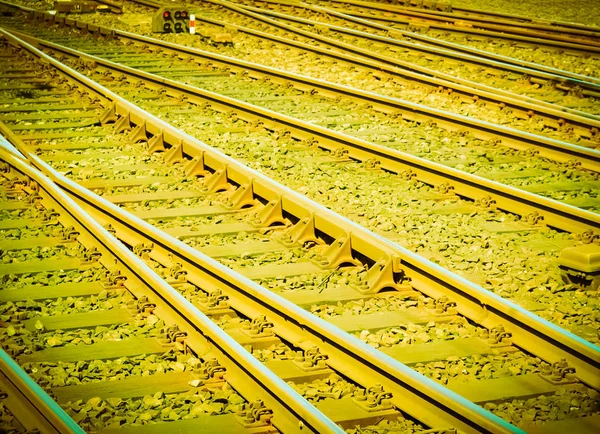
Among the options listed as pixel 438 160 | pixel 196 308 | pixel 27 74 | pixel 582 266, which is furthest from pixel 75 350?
pixel 27 74

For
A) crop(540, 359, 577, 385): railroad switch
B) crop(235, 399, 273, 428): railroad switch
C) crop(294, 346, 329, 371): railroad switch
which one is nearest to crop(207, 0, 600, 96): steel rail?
crop(540, 359, 577, 385): railroad switch

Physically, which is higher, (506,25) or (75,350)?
(506,25)

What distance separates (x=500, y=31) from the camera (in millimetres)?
18312

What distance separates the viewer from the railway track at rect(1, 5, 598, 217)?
9336 millimetres

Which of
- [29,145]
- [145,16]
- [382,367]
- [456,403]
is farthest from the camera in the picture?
[145,16]

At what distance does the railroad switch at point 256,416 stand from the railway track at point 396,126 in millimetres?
4018

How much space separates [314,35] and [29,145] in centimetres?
797

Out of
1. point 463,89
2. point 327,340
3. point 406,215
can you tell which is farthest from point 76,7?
point 327,340

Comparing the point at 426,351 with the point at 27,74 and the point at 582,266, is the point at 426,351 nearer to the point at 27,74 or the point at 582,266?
the point at 582,266

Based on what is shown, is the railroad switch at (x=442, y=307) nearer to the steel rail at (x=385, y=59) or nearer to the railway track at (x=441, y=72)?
the railway track at (x=441, y=72)

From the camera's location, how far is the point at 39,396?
4.82 m

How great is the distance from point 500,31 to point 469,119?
7.99m

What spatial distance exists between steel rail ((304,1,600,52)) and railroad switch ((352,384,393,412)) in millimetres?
12506

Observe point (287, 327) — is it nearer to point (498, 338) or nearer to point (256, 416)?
point (256, 416)
